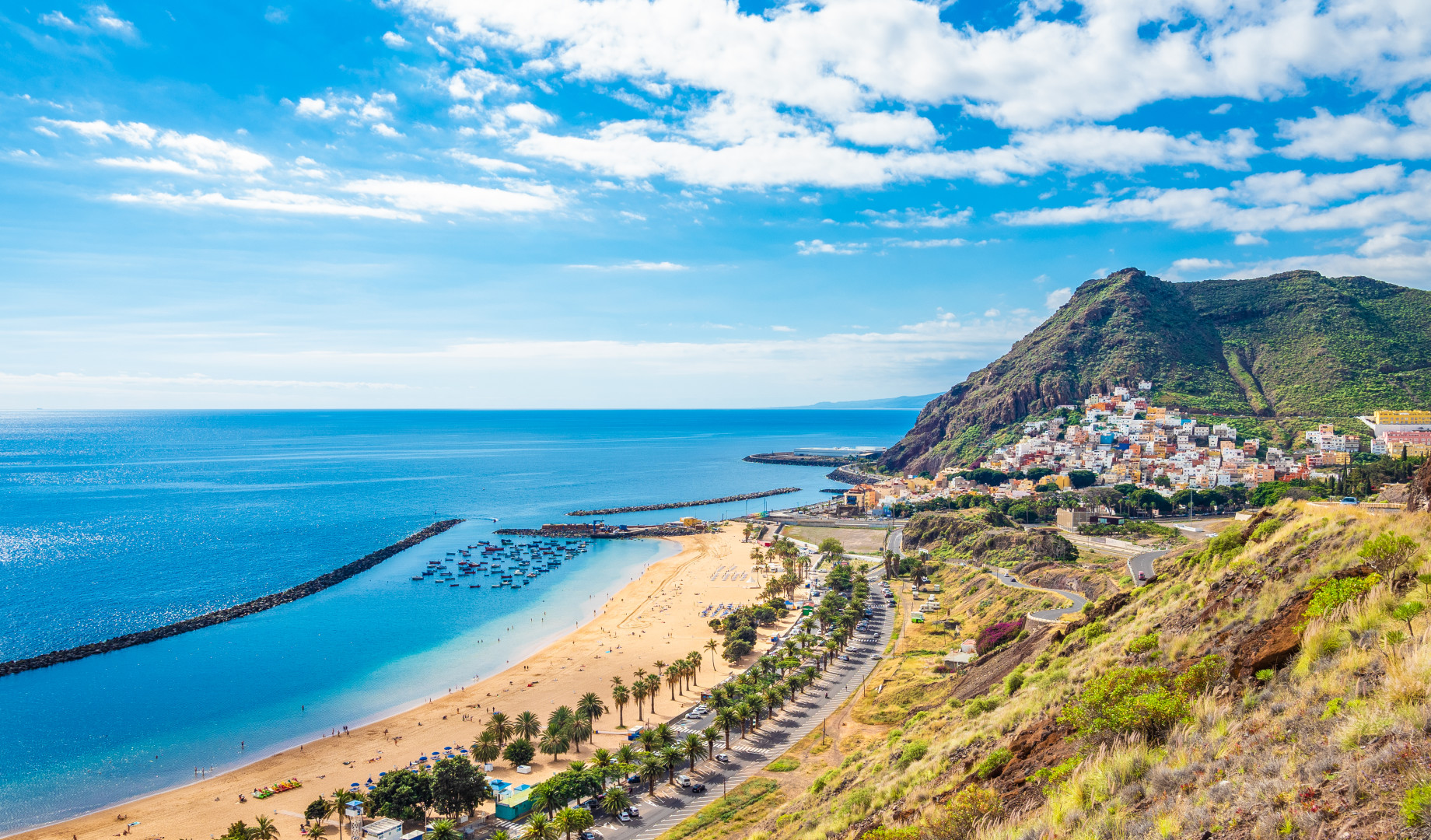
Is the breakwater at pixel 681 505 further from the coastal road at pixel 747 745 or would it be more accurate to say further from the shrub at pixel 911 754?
the shrub at pixel 911 754

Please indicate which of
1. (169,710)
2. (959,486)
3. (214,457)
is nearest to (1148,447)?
(959,486)

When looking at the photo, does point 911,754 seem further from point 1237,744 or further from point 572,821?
point 572,821

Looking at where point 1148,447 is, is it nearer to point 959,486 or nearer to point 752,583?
point 959,486

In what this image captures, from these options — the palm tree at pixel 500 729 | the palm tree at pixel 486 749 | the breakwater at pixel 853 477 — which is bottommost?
the palm tree at pixel 486 749

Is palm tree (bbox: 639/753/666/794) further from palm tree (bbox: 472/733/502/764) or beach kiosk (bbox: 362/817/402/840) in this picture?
beach kiosk (bbox: 362/817/402/840)

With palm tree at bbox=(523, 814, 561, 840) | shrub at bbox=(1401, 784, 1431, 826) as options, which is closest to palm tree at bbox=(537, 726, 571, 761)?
palm tree at bbox=(523, 814, 561, 840)

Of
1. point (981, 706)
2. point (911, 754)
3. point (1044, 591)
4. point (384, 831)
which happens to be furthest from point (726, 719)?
point (1044, 591)

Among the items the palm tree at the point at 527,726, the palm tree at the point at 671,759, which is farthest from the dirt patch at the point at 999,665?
the palm tree at the point at 527,726
